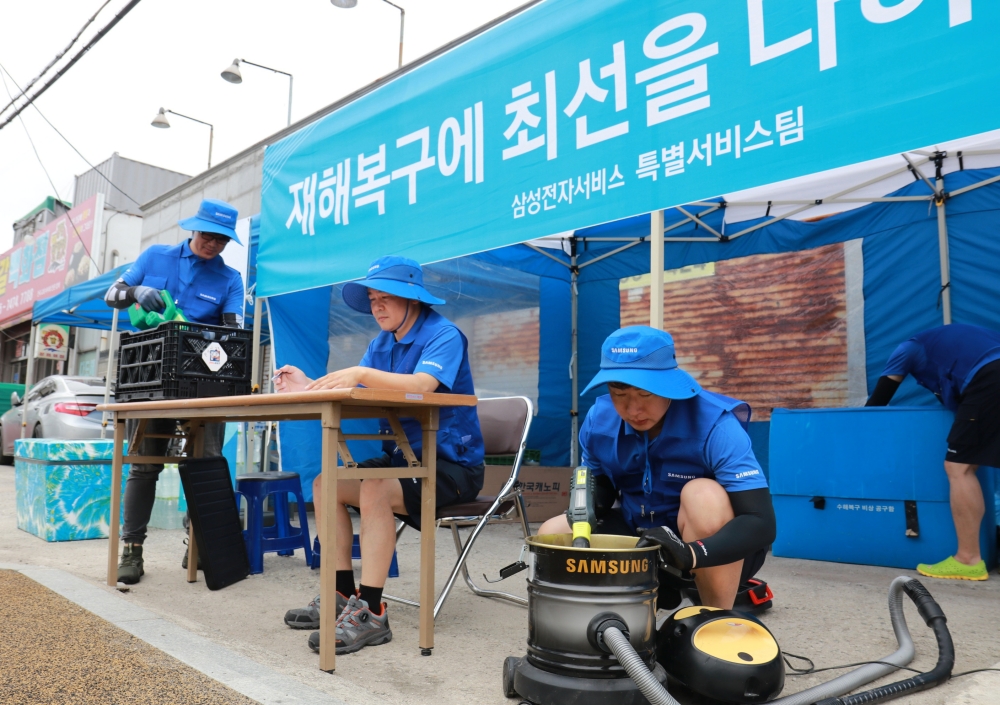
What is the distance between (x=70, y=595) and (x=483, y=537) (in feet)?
8.50

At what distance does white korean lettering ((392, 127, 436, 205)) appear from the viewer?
4180mm

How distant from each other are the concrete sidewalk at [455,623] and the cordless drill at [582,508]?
0.51 meters

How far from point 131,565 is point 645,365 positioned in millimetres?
2647

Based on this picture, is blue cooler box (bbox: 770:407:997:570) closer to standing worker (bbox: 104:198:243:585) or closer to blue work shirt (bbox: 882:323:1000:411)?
blue work shirt (bbox: 882:323:1000:411)

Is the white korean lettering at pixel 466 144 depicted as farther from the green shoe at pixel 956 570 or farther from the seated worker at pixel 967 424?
the green shoe at pixel 956 570

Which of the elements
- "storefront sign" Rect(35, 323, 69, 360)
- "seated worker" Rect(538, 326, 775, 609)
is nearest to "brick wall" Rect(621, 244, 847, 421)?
"seated worker" Rect(538, 326, 775, 609)

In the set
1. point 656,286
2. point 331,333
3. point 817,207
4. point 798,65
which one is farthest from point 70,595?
point 817,207

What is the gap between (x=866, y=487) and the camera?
3867 millimetres

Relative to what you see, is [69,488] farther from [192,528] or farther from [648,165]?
[648,165]

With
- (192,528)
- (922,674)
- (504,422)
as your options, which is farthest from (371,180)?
(922,674)

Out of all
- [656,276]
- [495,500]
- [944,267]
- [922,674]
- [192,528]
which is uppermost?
[944,267]

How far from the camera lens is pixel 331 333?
5.48 m

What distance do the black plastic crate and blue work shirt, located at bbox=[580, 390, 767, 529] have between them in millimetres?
1676

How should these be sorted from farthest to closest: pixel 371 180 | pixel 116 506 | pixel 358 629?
pixel 371 180
pixel 116 506
pixel 358 629
